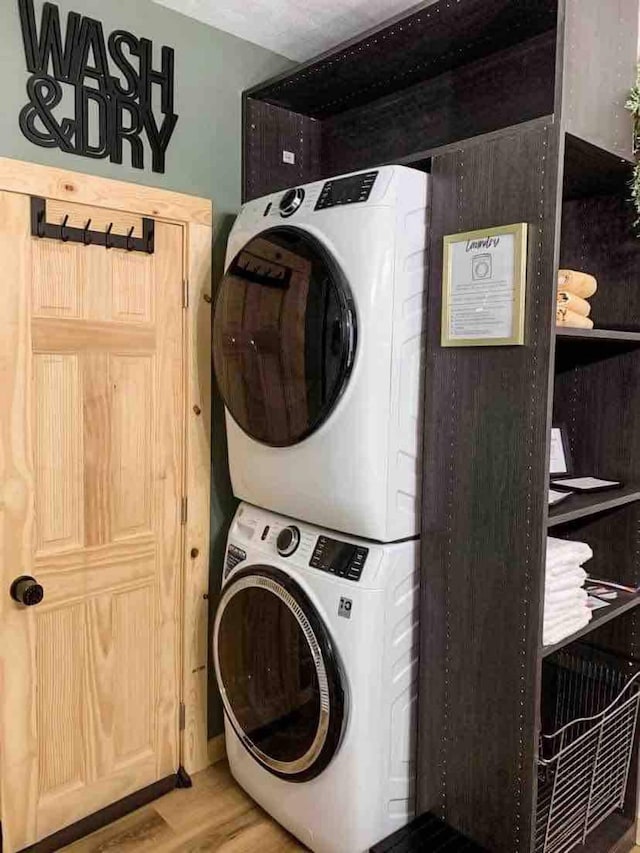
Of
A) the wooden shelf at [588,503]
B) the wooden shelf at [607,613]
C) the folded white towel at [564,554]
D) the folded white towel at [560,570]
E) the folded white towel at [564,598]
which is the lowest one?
the wooden shelf at [607,613]

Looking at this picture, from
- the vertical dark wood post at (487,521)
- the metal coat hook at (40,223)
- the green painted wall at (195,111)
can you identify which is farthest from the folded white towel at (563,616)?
the metal coat hook at (40,223)

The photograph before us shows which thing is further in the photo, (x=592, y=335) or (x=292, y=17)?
(x=292, y=17)

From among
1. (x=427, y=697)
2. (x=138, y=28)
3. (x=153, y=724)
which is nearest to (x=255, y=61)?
(x=138, y=28)

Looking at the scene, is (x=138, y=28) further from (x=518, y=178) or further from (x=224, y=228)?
(x=518, y=178)

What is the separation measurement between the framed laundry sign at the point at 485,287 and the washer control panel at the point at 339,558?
59cm

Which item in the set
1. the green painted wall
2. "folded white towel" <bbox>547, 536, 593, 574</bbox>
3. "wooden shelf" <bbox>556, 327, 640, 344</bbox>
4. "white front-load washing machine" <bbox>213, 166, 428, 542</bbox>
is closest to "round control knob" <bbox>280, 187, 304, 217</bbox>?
"white front-load washing machine" <bbox>213, 166, 428, 542</bbox>

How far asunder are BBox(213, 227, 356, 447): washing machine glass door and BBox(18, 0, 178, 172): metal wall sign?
49 cm

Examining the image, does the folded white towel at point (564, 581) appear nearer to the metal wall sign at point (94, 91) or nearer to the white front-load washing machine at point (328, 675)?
the white front-load washing machine at point (328, 675)

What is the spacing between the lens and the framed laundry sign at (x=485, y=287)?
5.04ft

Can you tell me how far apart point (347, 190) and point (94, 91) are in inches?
32.0

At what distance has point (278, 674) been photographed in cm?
192

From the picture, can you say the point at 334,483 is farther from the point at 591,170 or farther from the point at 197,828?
the point at 197,828

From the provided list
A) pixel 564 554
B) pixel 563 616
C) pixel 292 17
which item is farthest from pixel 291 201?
pixel 563 616

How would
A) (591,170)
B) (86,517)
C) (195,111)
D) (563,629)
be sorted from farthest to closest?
(195,111), (86,517), (591,170), (563,629)
